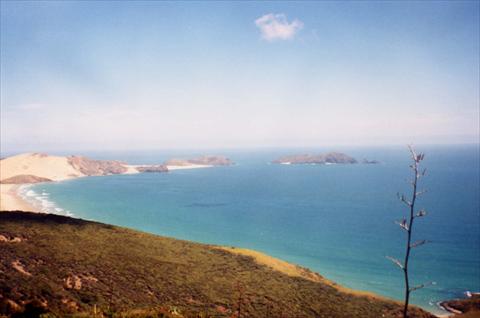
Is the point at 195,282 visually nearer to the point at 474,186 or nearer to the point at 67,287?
the point at 67,287

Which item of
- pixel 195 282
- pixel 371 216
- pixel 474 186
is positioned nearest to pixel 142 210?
pixel 371 216

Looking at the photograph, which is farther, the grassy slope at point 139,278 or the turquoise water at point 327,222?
the turquoise water at point 327,222

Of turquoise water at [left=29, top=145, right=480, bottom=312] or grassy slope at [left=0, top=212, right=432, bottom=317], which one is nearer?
grassy slope at [left=0, top=212, right=432, bottom=317]

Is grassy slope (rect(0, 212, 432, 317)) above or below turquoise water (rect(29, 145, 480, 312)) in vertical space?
above

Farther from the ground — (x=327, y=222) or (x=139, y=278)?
(x=139, y=278)

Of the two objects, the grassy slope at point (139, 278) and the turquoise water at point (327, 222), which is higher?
the grassy slope at point (139, 278)
